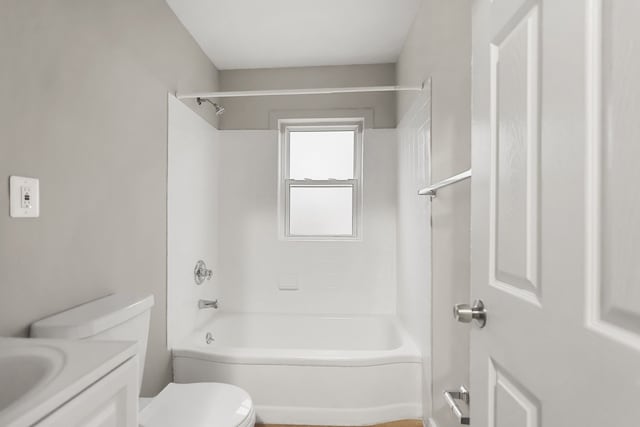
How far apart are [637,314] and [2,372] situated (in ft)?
3.81

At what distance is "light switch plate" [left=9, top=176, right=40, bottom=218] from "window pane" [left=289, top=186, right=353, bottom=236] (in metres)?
2.04

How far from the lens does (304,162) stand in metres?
3.12

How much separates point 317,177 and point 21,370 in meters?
2.46

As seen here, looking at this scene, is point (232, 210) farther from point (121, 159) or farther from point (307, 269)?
point (121, 159)

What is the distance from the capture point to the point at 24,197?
112 centimetres

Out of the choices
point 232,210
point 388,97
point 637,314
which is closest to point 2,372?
point 637,314

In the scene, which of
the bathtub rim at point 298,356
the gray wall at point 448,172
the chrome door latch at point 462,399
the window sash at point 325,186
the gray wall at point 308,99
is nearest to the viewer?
the chrome door latch at point 462,399

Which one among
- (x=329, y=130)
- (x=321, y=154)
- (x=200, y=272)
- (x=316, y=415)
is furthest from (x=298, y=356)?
(x=329, y=130)

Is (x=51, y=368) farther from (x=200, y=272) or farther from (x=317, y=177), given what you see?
(x=317, y=177)

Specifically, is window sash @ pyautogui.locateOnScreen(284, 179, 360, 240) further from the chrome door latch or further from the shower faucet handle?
the chrome door latch

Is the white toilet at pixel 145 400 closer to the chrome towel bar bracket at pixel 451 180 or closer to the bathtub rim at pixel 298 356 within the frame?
the bathtub rim at pixel 298 356

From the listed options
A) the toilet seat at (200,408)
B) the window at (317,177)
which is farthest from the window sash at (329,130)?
the toilet seat at (200,408)

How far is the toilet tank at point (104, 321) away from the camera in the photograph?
1.15 metres

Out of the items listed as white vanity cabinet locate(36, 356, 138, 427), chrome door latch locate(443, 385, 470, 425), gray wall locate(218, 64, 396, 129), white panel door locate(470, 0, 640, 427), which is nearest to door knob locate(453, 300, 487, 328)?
white panel door locate(470, 0, 640, 427)
